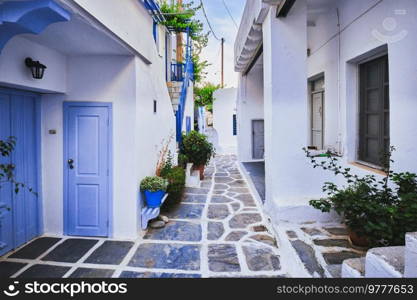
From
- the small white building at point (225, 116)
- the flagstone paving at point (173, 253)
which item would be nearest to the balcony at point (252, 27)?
the flagstone paving at point (173, 253)

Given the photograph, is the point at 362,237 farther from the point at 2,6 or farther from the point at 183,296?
the point at 2,6

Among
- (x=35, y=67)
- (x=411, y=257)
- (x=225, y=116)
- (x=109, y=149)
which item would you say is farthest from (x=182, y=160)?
(x=225, y=116)

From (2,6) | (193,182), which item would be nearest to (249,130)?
(193,182)

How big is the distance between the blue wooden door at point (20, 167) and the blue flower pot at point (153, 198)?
6.34ft

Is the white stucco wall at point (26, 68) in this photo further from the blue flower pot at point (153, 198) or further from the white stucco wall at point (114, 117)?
the blue flower pot at point (153, 198)

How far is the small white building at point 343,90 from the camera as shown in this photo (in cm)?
371

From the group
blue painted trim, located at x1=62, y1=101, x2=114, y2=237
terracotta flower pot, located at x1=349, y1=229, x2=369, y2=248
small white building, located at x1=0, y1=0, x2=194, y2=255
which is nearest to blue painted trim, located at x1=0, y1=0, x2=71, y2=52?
small white building, located at x1=0, y1=0, x2=194, y2=255

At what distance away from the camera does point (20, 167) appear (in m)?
4.45

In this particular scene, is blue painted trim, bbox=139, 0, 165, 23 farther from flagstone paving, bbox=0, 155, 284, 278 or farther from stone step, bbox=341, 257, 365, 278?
stone step, bbox=341, 257, 365, 278

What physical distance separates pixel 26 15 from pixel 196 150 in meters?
7.05

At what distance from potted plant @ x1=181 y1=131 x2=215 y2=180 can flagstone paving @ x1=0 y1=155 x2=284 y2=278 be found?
355cm

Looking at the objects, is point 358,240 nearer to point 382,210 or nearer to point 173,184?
point 382,210

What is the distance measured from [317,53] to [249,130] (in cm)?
619

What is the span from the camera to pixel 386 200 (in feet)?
10.9
